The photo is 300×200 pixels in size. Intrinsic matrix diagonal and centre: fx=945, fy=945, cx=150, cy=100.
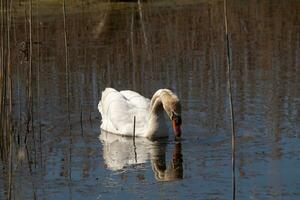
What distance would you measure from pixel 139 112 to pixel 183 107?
691mm

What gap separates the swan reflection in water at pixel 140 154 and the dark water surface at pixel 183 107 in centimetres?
1

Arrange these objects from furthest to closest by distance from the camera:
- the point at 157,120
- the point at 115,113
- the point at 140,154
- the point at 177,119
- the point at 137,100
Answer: the point at 137,100 → the point at 115,113 → the point at 157,120 → the point at 177,119 → the point at 140,154

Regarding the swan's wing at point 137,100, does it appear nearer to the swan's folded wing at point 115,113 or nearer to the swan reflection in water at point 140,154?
the swan's folded wing at point 115,113

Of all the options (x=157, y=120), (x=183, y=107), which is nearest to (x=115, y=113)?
(x=157, y=120)

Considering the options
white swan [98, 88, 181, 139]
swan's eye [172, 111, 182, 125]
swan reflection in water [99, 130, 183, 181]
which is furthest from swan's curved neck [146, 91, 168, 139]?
swan's eye [172, 111, 182, 125]

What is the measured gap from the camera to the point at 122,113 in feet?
39.3

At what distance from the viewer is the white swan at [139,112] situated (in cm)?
1108

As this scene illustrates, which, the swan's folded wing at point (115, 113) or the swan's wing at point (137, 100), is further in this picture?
the swan's wing at point (137, 100)

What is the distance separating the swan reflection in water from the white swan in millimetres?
110

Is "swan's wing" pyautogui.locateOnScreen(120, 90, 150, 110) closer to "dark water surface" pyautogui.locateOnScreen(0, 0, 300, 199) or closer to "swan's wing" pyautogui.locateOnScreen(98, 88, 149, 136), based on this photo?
"swan's wing" pyautogui.locateOnScreen(98, 88, 149, 136)

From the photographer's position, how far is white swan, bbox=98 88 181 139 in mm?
11078

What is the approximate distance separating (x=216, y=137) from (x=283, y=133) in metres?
0.77

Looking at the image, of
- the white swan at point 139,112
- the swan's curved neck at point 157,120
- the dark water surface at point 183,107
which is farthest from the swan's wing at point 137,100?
the dark water surface at point 183,107

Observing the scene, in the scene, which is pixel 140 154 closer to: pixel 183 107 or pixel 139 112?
pixel 139 112
